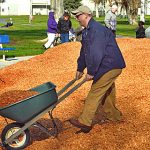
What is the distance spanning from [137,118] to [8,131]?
235 centimetres

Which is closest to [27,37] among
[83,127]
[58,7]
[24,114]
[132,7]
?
[58,7]

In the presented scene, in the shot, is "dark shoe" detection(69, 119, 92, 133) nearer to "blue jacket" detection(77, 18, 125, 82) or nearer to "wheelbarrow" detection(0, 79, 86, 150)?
"wheelbarrow" detection(0, 79, 86, 150)

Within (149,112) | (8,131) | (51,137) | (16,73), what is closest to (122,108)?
(149,112)

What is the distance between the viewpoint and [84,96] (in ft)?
31.8

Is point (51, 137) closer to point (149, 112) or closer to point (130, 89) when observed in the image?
point (149, 112)

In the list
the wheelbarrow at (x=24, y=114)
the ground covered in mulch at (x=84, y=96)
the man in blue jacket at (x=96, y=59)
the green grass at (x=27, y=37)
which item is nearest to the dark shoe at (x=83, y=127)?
the man in blue jacket at (x=96, y=59)

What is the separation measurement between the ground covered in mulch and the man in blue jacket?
38 cm

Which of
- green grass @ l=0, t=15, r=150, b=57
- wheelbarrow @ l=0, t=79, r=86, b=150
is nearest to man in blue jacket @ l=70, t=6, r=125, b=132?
wheelbarrow @ l=0, t=79, r=86, b=150

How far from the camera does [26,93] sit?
7.37 m

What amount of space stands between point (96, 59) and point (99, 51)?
4.5 inches

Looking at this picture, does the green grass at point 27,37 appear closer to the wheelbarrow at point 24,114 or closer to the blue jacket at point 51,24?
Result: the blue jacket at point 51,24

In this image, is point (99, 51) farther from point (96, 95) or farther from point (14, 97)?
point (14, 97)

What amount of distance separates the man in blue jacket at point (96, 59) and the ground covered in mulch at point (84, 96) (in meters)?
0.38

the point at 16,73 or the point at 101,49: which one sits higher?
the point at 101,49
